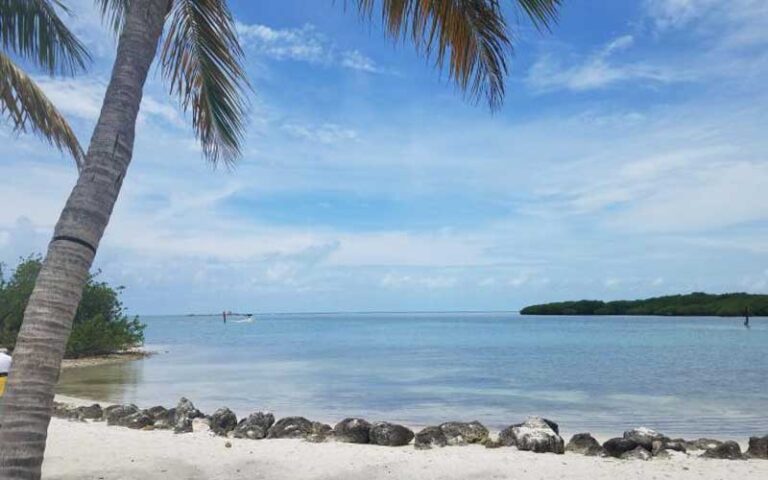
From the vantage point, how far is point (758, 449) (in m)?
A: 9.30

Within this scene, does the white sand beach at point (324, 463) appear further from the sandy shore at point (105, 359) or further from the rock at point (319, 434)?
the sandy shore at point (105, 359)

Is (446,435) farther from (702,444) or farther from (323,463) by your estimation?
(702,444)

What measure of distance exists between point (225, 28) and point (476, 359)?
3042cm

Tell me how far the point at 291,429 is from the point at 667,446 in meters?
5.36

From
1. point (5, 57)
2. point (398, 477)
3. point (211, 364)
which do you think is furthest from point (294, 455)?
point (211, 364)

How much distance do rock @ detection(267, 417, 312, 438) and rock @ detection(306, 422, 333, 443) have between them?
0.08 m

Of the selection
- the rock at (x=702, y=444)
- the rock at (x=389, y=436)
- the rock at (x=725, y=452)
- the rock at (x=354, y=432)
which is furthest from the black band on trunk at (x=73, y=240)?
the rock at (x=702, y=444)

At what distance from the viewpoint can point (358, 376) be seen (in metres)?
25.2

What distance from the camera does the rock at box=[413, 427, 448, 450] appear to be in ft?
31.0

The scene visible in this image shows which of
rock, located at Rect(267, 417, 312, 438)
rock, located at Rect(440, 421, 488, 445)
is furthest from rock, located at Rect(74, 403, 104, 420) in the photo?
rock, located at Rect(440, 421, 488, 445)

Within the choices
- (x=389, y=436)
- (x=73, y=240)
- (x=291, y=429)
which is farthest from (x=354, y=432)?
(x=73, y=240)

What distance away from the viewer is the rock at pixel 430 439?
372 inches

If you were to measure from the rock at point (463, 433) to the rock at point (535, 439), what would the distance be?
44cm

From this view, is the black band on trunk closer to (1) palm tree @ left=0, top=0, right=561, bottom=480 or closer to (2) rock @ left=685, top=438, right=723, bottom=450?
(1) palm tree @ left=0, top=0, right=561, bottom=480
